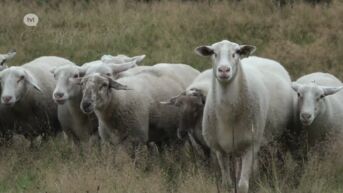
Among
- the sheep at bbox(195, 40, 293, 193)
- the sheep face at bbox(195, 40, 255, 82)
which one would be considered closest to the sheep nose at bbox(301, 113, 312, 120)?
the sheep at bbox(195, 40, 293, 193)

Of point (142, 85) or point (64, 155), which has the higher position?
point (142, 85)

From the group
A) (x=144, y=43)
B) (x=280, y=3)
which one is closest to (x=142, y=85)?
(x=144, y=43)

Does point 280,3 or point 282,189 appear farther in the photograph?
point 280,3

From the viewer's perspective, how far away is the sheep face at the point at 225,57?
Answer: 7.95 metres

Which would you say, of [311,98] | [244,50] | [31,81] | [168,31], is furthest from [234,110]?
[168,31]

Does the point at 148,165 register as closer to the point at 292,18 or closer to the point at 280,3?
the point at 292,18

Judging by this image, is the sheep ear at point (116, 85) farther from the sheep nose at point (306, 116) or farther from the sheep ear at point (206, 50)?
the sheep nose at point (306, 116)

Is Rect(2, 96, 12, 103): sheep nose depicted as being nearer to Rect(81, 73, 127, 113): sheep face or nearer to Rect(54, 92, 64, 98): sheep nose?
Rect(54, 92, 64, 98): sheep nose

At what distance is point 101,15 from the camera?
22266 mm

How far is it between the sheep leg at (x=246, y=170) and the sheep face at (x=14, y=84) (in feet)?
11.4

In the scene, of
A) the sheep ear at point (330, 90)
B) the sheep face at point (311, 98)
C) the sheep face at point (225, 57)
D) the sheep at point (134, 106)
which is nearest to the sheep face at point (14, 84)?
the sheep at point (134, 106)

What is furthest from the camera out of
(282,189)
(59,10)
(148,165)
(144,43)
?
(59,10)

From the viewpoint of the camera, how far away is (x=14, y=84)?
34.6 ft

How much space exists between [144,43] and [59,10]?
177 inches
